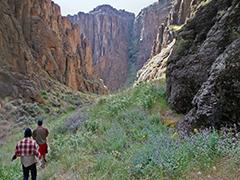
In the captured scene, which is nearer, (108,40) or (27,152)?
(27,152)

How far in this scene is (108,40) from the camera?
143750mm

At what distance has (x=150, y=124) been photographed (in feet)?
34.8

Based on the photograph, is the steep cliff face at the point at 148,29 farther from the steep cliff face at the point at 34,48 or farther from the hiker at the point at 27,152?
the hiker at the point at 27,152

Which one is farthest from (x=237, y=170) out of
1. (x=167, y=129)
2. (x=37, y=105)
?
(x=37, y=105)

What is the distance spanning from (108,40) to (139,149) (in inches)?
5390

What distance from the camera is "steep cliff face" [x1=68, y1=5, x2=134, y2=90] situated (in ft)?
430

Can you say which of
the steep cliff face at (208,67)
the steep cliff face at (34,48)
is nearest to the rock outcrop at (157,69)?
the steep cliff face at (34,48)

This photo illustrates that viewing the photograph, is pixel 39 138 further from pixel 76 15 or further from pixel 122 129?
pixel 76 15

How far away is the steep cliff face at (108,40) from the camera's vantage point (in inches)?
5157

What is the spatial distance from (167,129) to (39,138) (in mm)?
3900

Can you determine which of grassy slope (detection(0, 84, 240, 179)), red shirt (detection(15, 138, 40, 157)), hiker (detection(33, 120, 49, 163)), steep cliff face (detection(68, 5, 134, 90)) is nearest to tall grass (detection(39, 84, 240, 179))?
grassy slope (detection(0, 84, 240, 179))

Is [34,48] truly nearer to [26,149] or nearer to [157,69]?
[157,69]

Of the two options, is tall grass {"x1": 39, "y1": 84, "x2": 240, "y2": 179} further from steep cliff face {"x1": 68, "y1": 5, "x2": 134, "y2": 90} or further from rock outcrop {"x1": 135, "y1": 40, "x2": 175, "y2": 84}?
steep cliff face {"x1": 68, "y1": 5, "x2": 134, "y2": 90}

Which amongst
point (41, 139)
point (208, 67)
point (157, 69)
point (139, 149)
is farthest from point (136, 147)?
point (157, 69)
